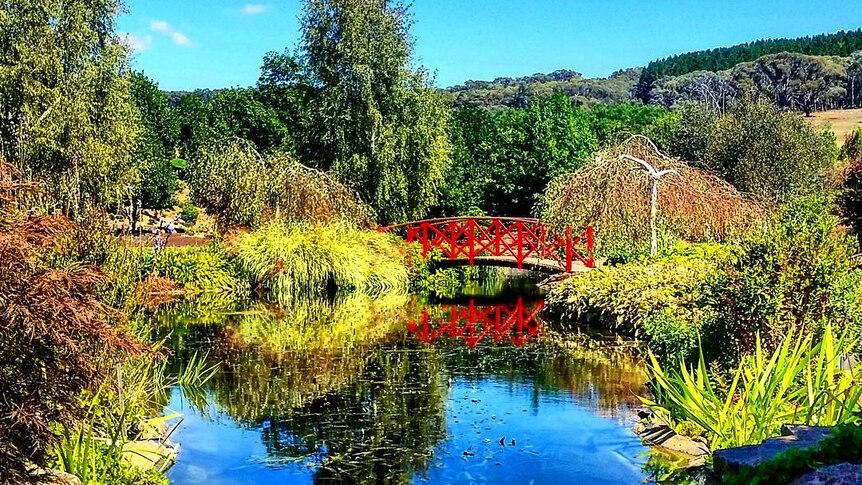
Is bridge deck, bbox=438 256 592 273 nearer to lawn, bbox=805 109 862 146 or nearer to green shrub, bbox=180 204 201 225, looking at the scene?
green shrub, bbox=180 204 201 225

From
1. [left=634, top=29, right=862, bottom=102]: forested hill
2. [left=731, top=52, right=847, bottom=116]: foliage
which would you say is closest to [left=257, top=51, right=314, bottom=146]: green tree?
[left=731, top=52, right=847, bottom=116]: foliage

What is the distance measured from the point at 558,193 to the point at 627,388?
8155 millimetres

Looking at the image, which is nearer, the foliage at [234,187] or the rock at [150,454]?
the rock at [150,454]

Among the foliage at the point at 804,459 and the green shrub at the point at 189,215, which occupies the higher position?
the green shrub at the point at 189,215

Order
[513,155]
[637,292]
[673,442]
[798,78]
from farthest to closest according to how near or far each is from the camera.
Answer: [798,78], [513,155], [637,292], [673,442]

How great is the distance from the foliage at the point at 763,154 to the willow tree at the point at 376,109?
7.26m

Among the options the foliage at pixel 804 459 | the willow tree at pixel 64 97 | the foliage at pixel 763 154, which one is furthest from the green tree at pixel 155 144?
the foliage at pixel 804 459

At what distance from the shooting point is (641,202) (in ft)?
54.0

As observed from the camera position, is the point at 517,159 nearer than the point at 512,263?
No

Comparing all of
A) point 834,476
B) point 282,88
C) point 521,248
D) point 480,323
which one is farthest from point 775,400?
point 282,88

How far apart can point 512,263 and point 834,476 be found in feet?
54.4

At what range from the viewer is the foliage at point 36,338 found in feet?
14.6

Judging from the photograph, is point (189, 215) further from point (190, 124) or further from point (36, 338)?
point (36, 338)

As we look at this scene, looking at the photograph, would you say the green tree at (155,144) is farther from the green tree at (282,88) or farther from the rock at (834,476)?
the rock at (834,476)
